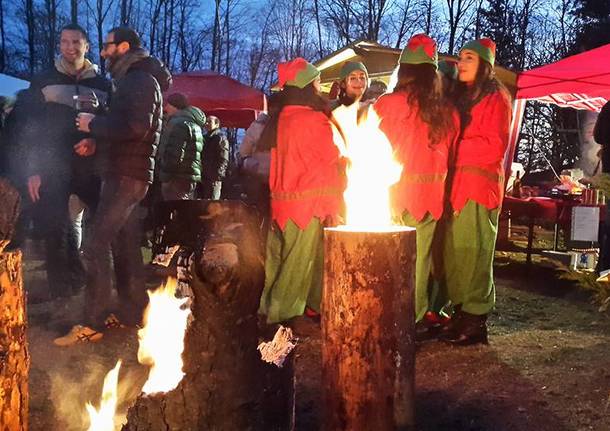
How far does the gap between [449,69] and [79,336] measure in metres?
3.45

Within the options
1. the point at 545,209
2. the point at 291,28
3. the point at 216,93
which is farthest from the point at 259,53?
the point at 545,209

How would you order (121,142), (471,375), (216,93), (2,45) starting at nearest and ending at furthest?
(471,375) → (121,142) → (216,93) → (2,45)

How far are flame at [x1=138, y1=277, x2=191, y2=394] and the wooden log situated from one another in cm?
46

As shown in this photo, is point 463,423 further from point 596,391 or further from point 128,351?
point 128,351

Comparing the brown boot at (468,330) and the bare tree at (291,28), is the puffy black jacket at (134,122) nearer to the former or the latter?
the brown boot at (468,330)

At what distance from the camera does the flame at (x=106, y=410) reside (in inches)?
104

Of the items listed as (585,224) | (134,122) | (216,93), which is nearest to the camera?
(134,122)

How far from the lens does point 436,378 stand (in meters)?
3.77

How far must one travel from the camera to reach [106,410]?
2.72 metres

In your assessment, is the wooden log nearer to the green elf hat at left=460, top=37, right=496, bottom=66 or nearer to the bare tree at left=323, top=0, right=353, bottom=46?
the green elf hat at left=460, top=37, right=496, bottom=66

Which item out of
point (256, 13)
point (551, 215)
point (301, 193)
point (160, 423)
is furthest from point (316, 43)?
point (160, 423)

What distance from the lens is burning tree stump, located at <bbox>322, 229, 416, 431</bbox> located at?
7.89 ft

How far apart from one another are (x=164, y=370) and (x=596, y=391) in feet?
8.28

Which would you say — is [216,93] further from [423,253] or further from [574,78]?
[423,253]
